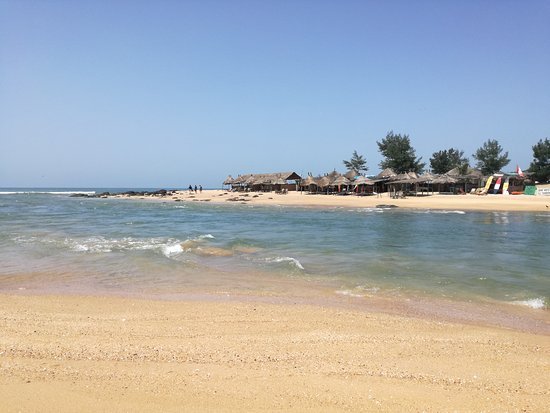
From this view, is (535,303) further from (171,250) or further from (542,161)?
(542,161)

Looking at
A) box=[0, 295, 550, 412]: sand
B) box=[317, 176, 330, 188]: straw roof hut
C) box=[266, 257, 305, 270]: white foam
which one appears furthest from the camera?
box=[317, 176, 330, 188]: straw roof hut

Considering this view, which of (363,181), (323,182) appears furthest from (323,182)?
(363,181)

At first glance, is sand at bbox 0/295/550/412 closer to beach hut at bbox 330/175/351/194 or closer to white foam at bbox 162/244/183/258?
white foam at bbox 162/244/183/258

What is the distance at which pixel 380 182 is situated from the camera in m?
56.8

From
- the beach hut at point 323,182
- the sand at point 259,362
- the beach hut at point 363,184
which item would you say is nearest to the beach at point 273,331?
the sand at point 259,362

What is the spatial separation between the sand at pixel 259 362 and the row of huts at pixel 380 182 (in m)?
47.0

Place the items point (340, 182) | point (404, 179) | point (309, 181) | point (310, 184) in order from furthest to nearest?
point (309, 181)
point (310, 184)
point (340, 182)
point (404, 179)

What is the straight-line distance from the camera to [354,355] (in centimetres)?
470

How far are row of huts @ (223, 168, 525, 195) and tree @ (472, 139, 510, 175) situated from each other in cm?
1008

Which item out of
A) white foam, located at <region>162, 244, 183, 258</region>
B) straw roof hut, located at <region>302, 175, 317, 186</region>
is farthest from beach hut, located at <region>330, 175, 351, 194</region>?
white foam, located at <region>162, 244, 183, 258</region>

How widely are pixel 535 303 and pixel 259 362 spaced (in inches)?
235

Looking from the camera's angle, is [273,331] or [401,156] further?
[401,156]

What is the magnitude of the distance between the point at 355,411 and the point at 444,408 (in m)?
0.80

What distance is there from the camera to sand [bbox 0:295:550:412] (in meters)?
3.57
